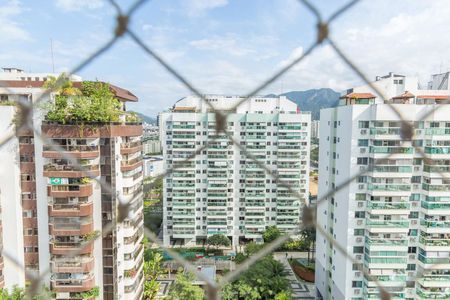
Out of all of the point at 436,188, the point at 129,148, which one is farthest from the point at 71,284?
the point at 436,188

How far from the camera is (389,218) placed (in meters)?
4.89

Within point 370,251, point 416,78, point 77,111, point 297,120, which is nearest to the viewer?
point 77,111

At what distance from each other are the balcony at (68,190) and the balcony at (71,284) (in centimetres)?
95

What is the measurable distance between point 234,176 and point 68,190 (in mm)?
5343

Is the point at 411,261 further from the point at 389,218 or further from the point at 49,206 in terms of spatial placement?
the point at 49,206

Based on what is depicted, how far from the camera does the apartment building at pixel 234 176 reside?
8.38 metres

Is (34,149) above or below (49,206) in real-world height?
above

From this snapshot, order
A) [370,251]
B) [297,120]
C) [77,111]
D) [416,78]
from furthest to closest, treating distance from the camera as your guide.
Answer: [297,120]
[416,78]
[370,251]
[77,111]

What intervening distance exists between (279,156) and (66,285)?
5974 mm

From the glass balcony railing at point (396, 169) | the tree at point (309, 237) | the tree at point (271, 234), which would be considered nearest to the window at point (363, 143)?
the glass balcony railing at point (396, 169)

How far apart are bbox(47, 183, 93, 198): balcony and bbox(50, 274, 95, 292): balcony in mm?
947

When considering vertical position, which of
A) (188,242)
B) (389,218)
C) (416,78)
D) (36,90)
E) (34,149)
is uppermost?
(416,78)

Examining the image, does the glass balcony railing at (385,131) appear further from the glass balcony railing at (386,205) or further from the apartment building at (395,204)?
the glass balcony railing at (386,205)

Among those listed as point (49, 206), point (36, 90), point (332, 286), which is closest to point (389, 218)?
point (332, 286)
